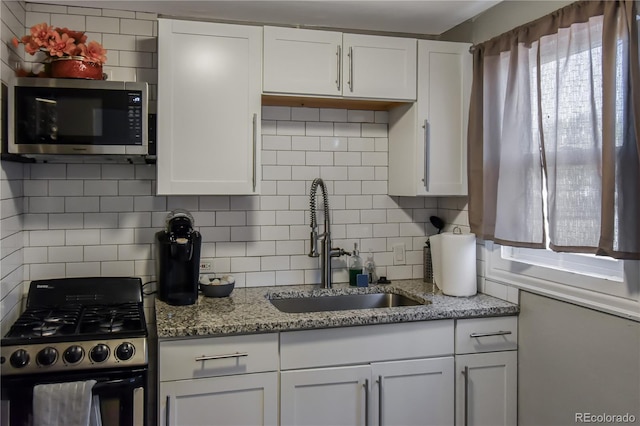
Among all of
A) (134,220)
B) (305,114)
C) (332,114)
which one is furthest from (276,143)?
(134,220)

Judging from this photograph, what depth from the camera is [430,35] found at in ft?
10.1

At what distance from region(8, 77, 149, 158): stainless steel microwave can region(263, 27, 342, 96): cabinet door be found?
617 millimetres

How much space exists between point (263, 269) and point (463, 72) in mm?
1485

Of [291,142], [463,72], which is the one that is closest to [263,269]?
[291,142]

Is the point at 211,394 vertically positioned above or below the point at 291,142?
below

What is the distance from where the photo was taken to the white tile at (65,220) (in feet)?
8.44

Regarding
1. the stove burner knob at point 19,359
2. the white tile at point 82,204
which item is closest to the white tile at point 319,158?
the white tile at point 82,204

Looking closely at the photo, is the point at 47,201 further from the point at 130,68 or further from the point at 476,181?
the point at 476,181

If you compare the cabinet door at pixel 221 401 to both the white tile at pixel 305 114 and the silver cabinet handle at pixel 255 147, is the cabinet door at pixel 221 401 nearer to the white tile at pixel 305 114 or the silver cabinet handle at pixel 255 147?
the silver cabinet handle at pixel 255 147

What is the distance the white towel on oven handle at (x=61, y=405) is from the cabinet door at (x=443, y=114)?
5.92 ft

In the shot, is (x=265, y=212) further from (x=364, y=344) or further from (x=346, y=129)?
(x=364, y=344)

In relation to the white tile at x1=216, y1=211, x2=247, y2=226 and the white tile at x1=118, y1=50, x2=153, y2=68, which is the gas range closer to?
the white tile at x1=216, y1=211, x2=247, y2=226

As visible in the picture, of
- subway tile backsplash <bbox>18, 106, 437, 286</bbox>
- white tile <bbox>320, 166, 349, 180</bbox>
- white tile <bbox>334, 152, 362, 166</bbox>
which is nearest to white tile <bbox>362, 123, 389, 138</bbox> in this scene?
subway tile backsplash <bbox>18, 106, 437, 286</bbox>

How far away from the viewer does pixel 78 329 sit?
6.85ft
